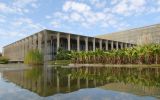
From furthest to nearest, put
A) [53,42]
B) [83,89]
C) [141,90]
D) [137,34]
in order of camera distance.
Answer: [137,34], [53,42], [83,89], [141,90]

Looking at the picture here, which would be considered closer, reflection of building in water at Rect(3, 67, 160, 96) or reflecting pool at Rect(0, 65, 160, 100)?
reflecting pool at Rect(0, 65, 160, 100)

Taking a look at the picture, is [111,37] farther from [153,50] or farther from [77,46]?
[153,50]

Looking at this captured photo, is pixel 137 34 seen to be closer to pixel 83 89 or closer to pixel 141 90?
pixel 83 89

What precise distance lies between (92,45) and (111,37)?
47.2m

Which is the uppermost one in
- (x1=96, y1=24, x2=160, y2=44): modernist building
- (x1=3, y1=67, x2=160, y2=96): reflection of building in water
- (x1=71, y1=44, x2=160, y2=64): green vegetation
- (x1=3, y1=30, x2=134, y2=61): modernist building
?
(x1=96, y1=24, x2=160, y2=44): modernist building

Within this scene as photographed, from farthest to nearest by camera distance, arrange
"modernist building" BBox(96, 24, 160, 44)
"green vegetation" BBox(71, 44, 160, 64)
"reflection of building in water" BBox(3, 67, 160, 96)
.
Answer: "modernist building" BBox(96, 24, 160, 44) → "green vegetation" BBox(71, 44, 160, 64) → "reflection of building in water" BBox(3, 67, 160, 96)

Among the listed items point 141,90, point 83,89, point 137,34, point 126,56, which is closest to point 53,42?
point 126,56

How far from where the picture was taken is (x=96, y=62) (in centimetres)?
7081

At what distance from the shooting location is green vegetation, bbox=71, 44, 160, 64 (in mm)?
53659

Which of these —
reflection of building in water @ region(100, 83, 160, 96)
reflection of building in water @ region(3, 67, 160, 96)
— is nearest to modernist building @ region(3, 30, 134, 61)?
reflection of building in water @ region(3, 67, 160, 96)

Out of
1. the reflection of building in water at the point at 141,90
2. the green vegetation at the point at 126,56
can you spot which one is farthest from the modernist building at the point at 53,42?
the reflection of building in water at the point at 141,90

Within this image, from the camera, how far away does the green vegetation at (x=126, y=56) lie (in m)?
53.7

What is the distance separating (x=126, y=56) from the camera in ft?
201

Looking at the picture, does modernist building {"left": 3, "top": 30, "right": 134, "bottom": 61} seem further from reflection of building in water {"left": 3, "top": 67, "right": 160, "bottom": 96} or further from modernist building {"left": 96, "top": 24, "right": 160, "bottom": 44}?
reflection of building in water {"left": 3, "top": 67, "right": 160, "bottom": 96}
